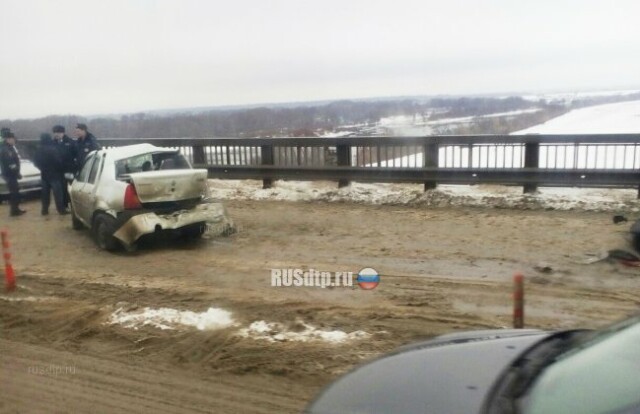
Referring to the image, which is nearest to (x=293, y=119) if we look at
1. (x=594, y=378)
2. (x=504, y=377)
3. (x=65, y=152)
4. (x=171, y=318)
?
(x=65, y=152)

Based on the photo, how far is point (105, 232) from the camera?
28.5 ft

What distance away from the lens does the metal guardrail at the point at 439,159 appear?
35.1 feet

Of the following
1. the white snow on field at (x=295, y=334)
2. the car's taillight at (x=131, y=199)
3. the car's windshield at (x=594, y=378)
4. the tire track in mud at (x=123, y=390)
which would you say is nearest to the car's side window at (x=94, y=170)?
the car's taillight at (x=131, y=199)

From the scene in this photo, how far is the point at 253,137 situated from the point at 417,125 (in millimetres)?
3892

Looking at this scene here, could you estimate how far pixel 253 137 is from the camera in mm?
13852

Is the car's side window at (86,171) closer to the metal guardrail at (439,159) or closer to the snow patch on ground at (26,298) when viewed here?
the snow patch on ground at (26,298)

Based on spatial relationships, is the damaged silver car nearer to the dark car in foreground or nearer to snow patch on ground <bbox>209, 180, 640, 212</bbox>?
snow patch on ground <bbox>209, 180, 640, 212</bbox>

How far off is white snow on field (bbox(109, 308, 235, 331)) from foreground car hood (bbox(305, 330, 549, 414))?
2.86 meters

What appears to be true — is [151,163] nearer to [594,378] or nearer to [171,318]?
[171,318]

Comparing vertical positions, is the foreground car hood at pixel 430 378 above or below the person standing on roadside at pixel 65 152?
below

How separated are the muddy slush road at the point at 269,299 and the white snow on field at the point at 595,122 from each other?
238 cm

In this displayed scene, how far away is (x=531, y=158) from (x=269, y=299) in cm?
708

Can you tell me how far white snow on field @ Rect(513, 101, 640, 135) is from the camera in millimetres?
11242

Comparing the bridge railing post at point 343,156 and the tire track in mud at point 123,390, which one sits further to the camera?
the bridge railing post at point 343,156
